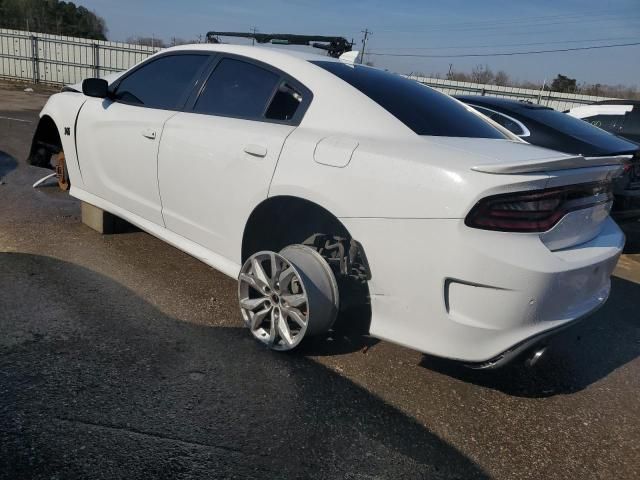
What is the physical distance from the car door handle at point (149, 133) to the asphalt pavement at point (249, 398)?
103 centimetres

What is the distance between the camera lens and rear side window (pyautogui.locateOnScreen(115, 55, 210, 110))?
3.55 metres

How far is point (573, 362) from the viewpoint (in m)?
3.21

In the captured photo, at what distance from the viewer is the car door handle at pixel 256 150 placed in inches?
110

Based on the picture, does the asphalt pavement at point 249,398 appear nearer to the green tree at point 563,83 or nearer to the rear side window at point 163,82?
the rear side window at point 163,82

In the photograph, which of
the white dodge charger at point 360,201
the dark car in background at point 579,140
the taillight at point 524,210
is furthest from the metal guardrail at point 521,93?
the taillight at point 524,210

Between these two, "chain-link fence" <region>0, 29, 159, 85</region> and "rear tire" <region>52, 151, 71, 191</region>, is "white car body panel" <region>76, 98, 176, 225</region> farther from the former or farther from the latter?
"chain-link fence" <region>0, 29, 159, 85</region>

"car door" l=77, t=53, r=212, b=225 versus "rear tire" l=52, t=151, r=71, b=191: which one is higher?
"car door" l=77, t=53, r=212, b=225

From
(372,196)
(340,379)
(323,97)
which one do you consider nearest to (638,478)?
(340,379)

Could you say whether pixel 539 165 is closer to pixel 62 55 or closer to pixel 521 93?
pixel 521 93

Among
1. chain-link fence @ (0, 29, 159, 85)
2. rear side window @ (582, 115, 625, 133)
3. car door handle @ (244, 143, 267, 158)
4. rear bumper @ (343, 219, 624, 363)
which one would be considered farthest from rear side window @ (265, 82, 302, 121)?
chain-link fence @ (0, 29, 159, 85)

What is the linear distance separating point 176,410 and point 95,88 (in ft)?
9.02

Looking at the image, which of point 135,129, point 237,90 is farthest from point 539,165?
point 135,129

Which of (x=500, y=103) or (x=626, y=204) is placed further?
(x=500, y=103)

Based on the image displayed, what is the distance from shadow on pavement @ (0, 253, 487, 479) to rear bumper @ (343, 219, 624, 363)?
458 mm
